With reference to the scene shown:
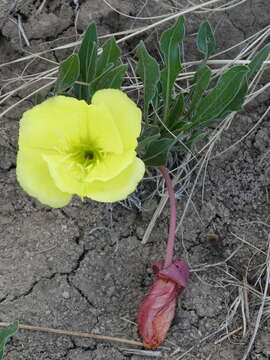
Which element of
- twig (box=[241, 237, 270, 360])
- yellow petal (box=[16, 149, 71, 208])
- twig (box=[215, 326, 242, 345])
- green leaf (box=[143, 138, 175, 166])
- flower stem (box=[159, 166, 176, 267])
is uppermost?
yellow petal (box=[16, 149, 71, 208])

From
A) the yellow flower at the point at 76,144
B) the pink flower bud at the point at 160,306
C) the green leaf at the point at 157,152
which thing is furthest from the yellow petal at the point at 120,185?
the pink flower bud at the point at 160,306

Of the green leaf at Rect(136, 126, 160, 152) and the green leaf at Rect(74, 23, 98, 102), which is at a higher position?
the green leaf at Rect(74, 23, 98, 102)

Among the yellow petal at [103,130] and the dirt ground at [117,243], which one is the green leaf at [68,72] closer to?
the yellow petal at [103,130]

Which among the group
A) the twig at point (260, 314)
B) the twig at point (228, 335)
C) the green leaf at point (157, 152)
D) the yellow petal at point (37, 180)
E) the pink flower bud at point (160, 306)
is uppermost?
the yellow petal at point (37, 180)

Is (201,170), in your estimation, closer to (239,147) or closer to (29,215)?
(239,147)

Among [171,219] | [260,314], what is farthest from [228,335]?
[171,219]

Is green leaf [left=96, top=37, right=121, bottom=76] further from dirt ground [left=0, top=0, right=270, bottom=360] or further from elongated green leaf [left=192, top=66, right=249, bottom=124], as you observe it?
dirt ground [left=0, top=0, right=270, bottom=360]

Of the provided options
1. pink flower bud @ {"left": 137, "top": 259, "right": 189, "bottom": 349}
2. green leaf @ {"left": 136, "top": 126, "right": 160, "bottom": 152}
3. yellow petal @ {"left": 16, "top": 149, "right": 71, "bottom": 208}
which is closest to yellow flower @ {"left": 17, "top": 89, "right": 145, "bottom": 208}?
yellow petal @ {"left": 16, "top": 149, "right": 71, "bottom": 208}
